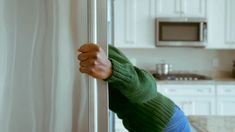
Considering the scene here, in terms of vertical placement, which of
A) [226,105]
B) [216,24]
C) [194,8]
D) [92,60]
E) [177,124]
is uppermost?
[194,8]

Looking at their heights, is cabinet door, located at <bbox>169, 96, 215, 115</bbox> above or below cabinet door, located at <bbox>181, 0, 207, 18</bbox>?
below

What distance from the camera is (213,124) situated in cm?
177

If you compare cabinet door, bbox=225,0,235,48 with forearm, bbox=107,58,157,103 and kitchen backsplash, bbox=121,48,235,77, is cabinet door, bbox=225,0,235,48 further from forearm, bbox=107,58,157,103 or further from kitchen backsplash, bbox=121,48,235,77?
forearm, bbox=107,58,157,103

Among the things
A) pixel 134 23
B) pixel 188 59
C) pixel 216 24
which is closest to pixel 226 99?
pixel 188 59

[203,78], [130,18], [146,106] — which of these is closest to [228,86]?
[203,78]

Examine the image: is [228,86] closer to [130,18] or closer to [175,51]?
[175,51]

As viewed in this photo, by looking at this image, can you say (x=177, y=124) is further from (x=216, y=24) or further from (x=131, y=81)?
(x=216, y=24)

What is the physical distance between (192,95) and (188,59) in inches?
29.3

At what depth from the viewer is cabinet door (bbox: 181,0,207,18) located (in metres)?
4.10

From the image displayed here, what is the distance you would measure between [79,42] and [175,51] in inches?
150

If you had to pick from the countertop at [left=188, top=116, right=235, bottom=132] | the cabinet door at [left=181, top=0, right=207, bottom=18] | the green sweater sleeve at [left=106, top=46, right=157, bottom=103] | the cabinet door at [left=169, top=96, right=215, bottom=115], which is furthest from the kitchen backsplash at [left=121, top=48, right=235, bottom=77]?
the green sweater sleeve at [left=106, top=46, right=157, bottom=103]

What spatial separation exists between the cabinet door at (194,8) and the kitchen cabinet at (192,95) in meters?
0.89

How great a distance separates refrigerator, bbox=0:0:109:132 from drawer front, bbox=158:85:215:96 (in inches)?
125

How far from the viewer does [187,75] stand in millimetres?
4344
